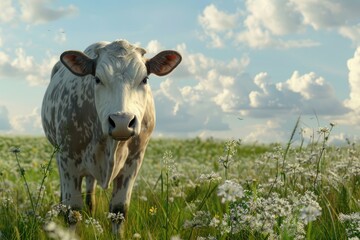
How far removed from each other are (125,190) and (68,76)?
5.78 ft

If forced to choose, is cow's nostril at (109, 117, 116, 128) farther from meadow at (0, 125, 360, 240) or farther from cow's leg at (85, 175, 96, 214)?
cow's leg at (85, 175, 96, 214)

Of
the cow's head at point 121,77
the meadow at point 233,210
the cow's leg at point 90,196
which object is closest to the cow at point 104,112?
the cow's head at point 121,77

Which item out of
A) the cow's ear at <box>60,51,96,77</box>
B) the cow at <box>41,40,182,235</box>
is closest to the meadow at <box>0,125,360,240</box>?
the cow at <box>41,40,182,235</box>

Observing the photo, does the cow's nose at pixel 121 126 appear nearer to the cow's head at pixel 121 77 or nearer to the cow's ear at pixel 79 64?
the cow's head at pixel 121 77

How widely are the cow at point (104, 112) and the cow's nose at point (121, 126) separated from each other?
0.14 feet

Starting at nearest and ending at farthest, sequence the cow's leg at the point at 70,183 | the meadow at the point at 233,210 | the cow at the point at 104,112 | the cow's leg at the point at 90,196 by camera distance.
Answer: the meadow at the point at 233,210
the cow at the point at 104,112
the cow's leg at the point at 70,183
the cow's leg at the point at 90,196

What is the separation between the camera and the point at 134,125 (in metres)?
5.41

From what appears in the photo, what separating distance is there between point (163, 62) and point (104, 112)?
43.0 inches

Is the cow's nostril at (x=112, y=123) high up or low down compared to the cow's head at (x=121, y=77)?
down

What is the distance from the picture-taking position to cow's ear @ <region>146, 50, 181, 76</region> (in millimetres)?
6371

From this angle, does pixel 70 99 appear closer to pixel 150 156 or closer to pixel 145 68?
pixel 145 68

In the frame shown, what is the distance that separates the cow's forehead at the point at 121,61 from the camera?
19.4 ft

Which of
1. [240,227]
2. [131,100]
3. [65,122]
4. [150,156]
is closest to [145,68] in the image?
[131,100]

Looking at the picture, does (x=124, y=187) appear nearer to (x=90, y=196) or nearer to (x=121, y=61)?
(x=90, y=196)
